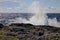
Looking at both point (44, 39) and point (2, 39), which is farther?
point (44, 39)

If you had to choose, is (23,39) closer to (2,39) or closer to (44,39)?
(44,39)

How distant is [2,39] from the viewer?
53625 millimetres

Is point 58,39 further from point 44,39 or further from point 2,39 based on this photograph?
point 2,39

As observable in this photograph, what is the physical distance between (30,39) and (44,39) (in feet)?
13.9

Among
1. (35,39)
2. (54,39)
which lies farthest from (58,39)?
(35,39)

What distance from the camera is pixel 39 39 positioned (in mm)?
69812

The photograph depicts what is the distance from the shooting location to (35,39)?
6938 centimetres

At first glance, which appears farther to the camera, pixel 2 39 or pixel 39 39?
pixel 39 39

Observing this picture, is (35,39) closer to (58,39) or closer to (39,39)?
(39,39)

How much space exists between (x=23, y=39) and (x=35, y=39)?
3.36 meters

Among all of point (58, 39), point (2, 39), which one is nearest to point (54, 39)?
point (58, 39)

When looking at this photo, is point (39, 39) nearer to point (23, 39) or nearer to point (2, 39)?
point (23, 39)

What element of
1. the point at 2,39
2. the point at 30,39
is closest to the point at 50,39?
the point at 30,39

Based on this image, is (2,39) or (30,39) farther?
(30,39)
